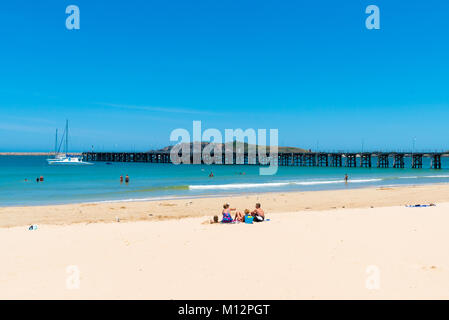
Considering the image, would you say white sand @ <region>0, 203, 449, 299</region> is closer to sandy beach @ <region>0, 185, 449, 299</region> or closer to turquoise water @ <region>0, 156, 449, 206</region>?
sandy beach @ <region>0, 185, 449, 299</region>

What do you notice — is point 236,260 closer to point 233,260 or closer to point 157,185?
point 233,260

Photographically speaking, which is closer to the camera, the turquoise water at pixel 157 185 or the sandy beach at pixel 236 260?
the sandy beach at pixel 236 260

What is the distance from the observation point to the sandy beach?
457cm

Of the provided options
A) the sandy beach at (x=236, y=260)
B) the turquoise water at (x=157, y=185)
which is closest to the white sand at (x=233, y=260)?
the sandy beach at (x=236, y=260)

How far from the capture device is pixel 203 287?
15.3ft

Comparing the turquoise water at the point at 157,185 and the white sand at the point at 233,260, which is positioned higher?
the turquoise water at the point at 157,185

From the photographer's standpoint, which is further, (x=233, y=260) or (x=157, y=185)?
(x=157, y=185)

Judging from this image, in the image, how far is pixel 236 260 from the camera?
5.90 m

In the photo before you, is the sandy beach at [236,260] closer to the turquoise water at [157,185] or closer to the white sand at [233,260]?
the white sand at [233,260]

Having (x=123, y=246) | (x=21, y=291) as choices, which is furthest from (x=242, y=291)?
(x=123, y=246)

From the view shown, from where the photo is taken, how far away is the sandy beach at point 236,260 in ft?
15.0

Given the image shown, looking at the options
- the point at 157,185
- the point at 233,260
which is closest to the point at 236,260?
the point at 233,260
